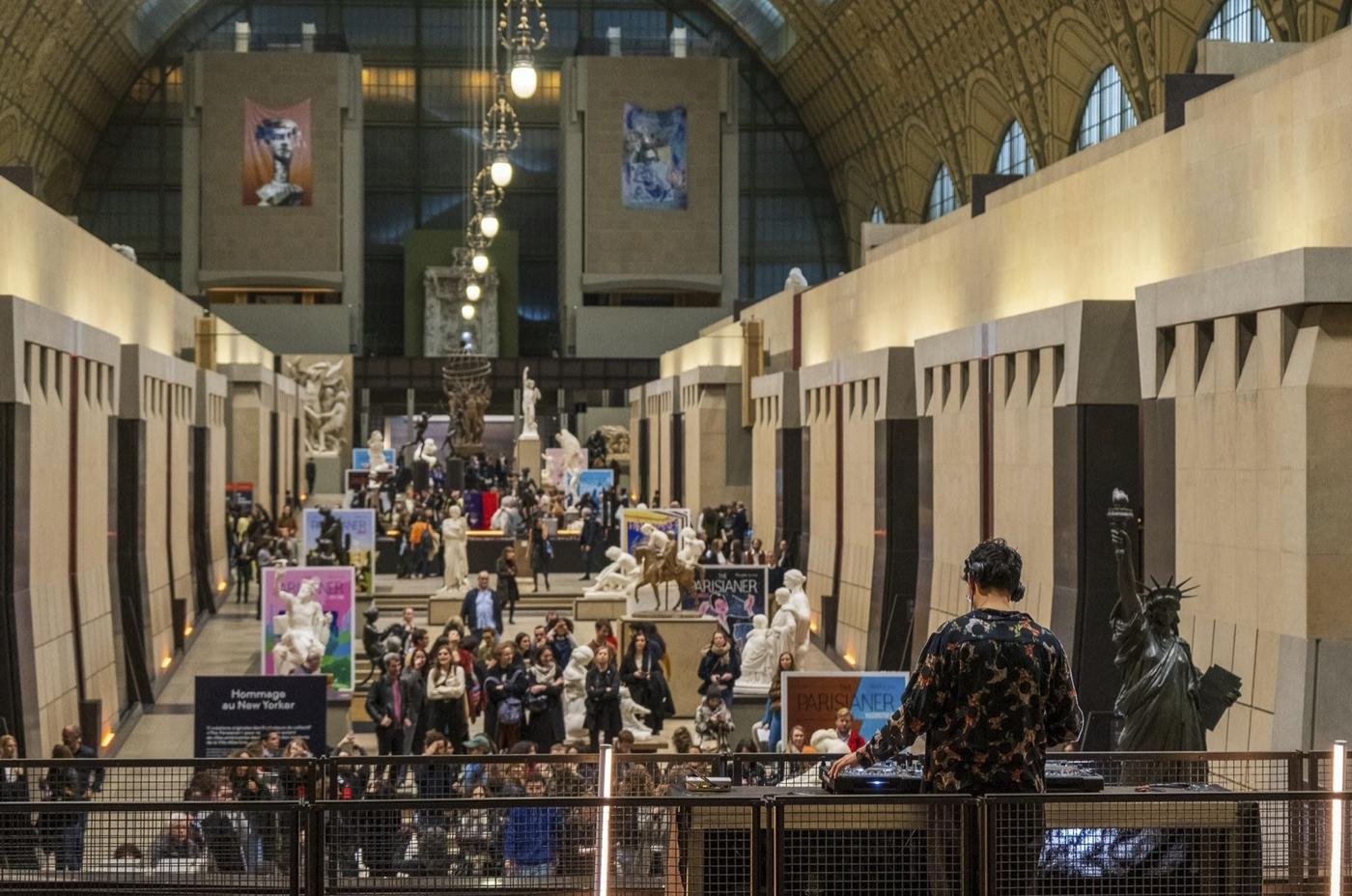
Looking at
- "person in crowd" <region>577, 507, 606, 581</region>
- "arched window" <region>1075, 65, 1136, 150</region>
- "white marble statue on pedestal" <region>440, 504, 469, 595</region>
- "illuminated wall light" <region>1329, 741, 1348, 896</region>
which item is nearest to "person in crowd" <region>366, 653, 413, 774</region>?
"illuminated wall light" <region>1329, 741, 1348, 896</region>

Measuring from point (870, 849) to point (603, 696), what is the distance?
38.8ft

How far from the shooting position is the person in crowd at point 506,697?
1755 cm

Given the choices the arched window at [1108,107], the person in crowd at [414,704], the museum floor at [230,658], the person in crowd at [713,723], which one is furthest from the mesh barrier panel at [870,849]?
the arched window at [1108,107]

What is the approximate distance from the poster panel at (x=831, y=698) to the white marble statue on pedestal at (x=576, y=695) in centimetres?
412

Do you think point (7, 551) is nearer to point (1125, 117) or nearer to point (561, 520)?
point (561, 520)

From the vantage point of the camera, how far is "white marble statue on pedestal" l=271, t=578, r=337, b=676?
21016 millimetres

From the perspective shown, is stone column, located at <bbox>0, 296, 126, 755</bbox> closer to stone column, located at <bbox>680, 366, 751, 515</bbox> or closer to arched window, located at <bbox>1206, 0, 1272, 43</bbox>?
stone column, located at <bbox>680, 366, 751, 515</bbox>

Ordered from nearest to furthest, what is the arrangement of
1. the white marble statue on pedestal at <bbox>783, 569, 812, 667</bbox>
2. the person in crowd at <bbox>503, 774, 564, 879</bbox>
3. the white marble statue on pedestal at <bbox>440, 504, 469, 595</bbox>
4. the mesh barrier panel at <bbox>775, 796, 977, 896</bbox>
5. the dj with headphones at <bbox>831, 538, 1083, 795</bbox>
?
the dj with headphones at <bbox>831, 538, 1083, 795</bbox>, the mesh barrier panel at <bbox>775, 796, 977, 896</bbox>, the person in crowd at <bbox>503, 774, 564, 879</bbox>, the white marble statue on pedestal at <bbox>783, 569, 812, 667</bbox>, the white marble statue on pedestal at <bbox>440, 504, 469, 595</bbox>

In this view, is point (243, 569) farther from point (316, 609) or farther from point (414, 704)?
point (414, 704)

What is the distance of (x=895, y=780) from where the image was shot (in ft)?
23.0

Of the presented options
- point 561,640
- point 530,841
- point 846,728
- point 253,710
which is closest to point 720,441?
point 561,640

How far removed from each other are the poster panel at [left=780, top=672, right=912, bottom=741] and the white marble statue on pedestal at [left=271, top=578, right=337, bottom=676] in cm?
754

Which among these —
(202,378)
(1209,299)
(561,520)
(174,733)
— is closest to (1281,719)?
(1209,299)

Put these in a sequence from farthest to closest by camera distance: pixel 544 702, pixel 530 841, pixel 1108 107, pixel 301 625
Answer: pixel 1108 107 → pixel 301 625 → pixel 544 702 → pixel 530 841
